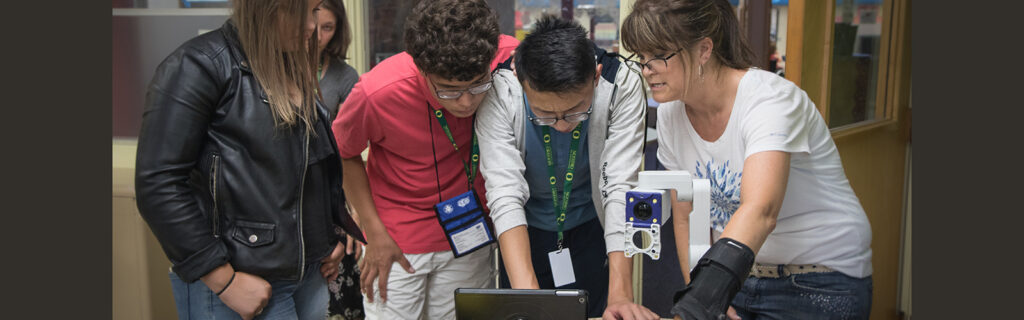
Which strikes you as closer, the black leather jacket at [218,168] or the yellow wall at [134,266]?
the black leather jacket at [218,168]

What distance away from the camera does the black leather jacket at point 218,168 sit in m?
1.34

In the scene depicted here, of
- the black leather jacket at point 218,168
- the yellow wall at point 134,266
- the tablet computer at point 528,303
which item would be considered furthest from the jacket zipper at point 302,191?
the yellow wall at point 134,266

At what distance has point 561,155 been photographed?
74.0 inches

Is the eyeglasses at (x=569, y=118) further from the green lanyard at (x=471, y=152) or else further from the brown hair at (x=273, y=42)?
the brown hair at (x=273, y=42)

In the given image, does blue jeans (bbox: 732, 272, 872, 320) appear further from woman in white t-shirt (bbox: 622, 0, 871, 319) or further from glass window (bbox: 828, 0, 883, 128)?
glass window (bbox: 828, 0, 883, 128)

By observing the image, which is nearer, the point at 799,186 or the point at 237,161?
the point at 237,161

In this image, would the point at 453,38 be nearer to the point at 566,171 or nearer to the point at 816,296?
the point at 566,171

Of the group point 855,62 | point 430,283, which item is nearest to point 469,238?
point 430,283

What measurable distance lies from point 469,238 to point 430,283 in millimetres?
205

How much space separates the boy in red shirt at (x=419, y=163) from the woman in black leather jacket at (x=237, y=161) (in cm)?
32

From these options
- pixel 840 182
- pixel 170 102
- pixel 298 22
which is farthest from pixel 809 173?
pixel 170 102

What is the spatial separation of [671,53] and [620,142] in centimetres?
33

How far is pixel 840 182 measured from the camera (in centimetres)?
160

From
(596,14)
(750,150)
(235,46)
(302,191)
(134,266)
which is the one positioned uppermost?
(596,14)
